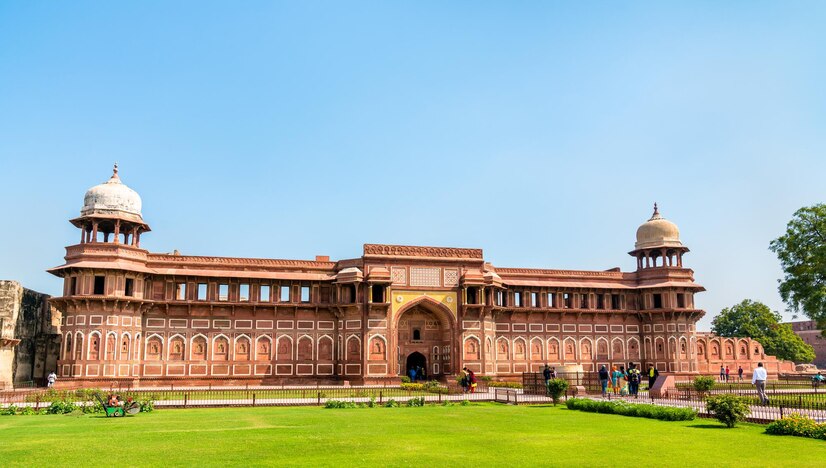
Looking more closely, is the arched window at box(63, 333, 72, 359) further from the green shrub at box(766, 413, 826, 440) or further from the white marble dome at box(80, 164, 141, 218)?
the green shrub at box(766, 413, 826, 440)

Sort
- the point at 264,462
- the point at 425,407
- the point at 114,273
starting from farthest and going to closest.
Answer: the point at 114,273, the point at 425,407, the point at 264,462

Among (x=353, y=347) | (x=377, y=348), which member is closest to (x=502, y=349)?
(x=377, y=348)

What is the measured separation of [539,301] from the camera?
155 feet

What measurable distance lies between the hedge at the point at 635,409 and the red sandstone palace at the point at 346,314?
18.4 metres

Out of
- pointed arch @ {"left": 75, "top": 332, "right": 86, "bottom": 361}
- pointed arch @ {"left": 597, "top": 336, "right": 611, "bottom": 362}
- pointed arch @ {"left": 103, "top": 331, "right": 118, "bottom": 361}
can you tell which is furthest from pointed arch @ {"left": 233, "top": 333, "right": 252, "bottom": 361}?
pointed arch @ {"left": 597, "top": 336, "right": 611, "bottom": 362}

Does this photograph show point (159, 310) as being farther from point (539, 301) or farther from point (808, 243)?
point (808, 243)

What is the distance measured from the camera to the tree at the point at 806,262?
39.2 metres

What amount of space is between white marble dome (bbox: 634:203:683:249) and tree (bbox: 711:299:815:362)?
79.2ft

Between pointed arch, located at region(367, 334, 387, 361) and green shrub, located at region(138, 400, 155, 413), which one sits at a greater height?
pointed arch, located at region(367, 334, 387, 361)

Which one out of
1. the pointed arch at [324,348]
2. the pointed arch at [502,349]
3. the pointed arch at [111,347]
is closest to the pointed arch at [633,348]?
the pointed arch at [502,349]

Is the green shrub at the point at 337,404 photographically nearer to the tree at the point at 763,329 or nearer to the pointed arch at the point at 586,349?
the pointed arch at the point at 586,349

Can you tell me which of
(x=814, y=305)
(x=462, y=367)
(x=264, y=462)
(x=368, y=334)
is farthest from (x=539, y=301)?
(x=264, y=462)

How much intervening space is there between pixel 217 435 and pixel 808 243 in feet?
116

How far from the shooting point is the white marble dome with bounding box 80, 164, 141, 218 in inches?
1561
